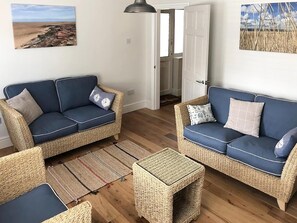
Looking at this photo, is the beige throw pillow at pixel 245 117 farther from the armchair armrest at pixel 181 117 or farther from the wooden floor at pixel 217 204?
the wooden floor at pixel 217 204

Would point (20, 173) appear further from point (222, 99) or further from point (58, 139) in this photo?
point (222, 99)

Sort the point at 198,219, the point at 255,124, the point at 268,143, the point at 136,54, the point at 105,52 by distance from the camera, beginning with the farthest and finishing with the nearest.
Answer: the point at 136,54 → the point at 105,52 → the point at 255,124 → the point at 268,143 → the point at 198,219

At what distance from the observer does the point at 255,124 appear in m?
3.06

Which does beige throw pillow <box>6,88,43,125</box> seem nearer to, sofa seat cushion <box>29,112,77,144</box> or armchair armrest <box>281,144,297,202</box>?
sofa seat cushion <box>29,112,77,144</box>

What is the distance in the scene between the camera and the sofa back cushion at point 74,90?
3969 millimetres

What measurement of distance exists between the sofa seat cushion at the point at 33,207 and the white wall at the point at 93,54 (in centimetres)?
223

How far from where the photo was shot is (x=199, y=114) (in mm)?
3357

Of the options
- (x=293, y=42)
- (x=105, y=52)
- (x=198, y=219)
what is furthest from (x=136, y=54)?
(x=198, y=219)

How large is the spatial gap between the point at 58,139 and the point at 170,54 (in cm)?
378

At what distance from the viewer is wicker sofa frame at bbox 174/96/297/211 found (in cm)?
241

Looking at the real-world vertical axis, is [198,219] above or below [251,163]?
below

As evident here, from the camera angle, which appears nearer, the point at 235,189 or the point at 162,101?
the point at 235,189

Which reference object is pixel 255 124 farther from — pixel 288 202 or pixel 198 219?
pixel 198 219

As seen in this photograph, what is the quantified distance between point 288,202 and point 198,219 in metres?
0.97
